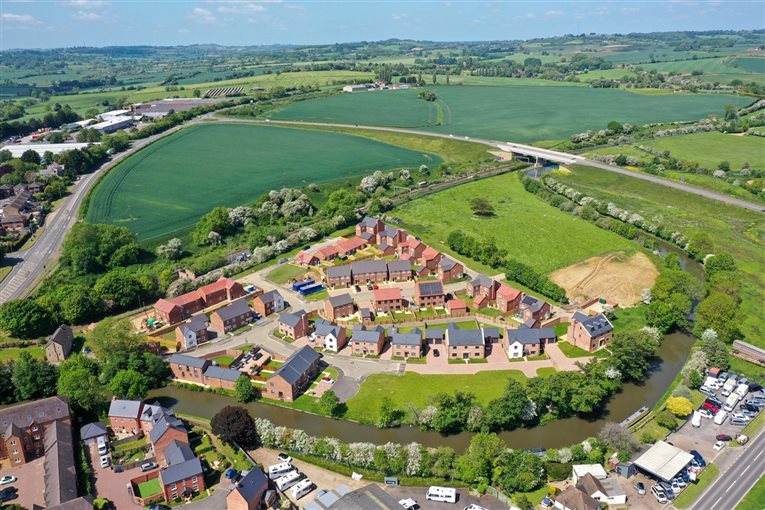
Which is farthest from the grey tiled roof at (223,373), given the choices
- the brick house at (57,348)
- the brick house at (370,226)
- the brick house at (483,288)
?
the brick house at (370,226)

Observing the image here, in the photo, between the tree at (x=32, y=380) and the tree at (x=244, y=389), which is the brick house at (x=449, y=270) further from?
the tree at (x=32, y=380)

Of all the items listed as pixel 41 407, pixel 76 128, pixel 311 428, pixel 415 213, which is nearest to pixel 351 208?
pixel 415 213

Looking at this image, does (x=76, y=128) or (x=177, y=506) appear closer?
(x=177, y=506)

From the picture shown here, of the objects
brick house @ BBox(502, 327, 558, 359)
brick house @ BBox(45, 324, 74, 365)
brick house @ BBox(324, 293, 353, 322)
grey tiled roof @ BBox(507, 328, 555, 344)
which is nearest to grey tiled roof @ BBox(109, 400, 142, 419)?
brick house @ BBox(45, 324, 74, 365)

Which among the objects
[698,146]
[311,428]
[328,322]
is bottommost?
[311,428]

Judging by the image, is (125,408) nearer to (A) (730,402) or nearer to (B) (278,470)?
(B) (278,470)

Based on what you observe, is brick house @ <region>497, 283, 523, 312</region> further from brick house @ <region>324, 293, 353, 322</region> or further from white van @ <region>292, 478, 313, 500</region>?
white van @ <region>292, 478, 313, 500</region>

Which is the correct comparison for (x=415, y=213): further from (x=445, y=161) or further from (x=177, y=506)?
(x=177, y=506)
